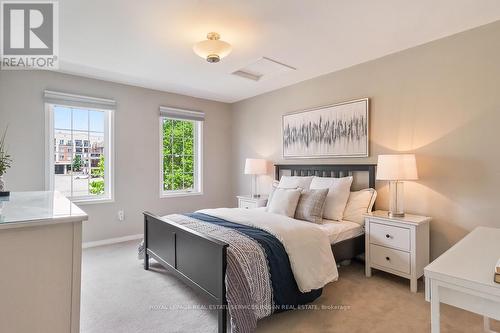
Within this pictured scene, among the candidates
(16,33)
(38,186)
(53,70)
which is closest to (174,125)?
(53,70)

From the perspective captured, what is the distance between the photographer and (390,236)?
2758 millimetres

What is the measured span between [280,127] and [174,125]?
1.91 meters

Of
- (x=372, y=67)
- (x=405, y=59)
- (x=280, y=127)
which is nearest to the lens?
(x=405, y=59)

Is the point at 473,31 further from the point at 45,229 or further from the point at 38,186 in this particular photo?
the point at 38,186

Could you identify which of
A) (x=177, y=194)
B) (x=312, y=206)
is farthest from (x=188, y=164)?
(x=312, y=206)

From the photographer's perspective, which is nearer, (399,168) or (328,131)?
(399,168)

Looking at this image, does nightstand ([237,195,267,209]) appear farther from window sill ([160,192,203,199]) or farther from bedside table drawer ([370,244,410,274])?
bedside table drawer ([370,244,410,274])

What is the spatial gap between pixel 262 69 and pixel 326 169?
5.35ft

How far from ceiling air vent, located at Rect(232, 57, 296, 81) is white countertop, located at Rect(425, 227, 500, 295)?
8.81ft

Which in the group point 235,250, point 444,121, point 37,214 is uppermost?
point 444,121

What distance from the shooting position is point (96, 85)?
4.04 meters

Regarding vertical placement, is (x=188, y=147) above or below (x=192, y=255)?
above

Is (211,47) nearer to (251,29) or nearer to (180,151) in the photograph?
(251,29)

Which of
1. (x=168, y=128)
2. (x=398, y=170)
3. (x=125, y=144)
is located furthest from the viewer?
(x=168, y=128)
